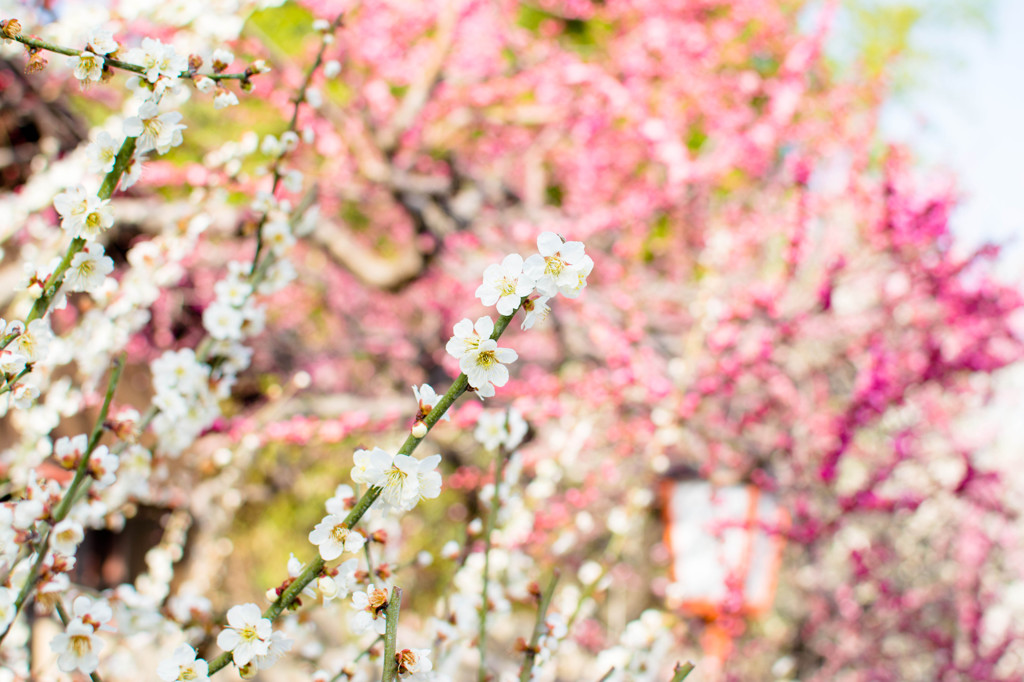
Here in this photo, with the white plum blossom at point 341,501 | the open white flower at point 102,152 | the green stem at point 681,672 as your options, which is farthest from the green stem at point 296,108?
the green stem at point 681,672

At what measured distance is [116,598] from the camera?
1.30 m

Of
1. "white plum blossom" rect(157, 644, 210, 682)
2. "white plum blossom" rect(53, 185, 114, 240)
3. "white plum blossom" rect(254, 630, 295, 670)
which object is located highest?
"white plum blossom" rect(53, 185, 114, 240)

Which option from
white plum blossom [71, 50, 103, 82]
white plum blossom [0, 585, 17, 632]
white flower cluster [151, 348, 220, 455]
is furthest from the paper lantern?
white plum blossom [71, 50, 103, 82]

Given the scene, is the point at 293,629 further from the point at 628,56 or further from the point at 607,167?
the point at 607,167

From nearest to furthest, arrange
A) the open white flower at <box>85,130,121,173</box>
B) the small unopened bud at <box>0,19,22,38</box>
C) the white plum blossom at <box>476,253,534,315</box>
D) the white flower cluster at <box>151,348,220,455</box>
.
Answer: the white plum blossom at <box>476,253,534,315</box> < the small unopened bud at <box>0,19,22,38</box> < the open white flower at <box>85,130,121,173</box> < the white flower cluster at <box>151,348,220,455</box>

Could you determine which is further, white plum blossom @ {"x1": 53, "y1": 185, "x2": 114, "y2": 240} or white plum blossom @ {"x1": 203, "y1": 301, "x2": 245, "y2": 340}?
white plum blossom @ {"x1": 203, "y1": 301, "x2": 245, "y2": 340}

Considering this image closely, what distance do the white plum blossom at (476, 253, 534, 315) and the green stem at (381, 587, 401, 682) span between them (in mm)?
356

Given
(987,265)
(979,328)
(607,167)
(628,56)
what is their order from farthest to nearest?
(607,167)
(628,56)
(979,328)
(987,265)

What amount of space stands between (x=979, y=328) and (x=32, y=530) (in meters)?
3.45

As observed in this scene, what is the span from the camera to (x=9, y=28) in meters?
0.84

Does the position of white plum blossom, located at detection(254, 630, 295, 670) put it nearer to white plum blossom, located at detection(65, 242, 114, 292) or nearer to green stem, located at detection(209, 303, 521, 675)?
green stem, located at detection(209, 303, 521, 675)

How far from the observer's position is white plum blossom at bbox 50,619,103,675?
0.89 metres

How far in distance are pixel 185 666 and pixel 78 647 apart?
0.24 m

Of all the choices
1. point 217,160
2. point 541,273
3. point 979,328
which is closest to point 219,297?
point 217,160
